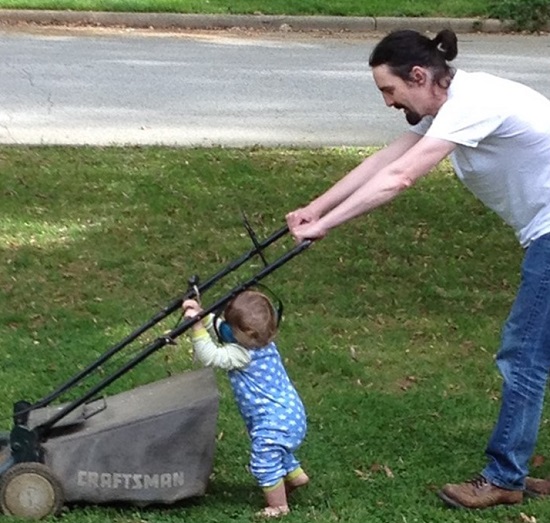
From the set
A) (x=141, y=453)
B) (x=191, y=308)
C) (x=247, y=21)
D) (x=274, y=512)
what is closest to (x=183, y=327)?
(x=191, y=308)

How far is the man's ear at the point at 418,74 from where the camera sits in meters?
3.80

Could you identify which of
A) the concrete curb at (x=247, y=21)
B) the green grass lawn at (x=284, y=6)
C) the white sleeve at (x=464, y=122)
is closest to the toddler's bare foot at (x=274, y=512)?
the white sleeve at (x=464, y=122)

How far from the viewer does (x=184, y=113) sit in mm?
9789

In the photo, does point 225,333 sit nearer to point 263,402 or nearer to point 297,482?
point 263,402

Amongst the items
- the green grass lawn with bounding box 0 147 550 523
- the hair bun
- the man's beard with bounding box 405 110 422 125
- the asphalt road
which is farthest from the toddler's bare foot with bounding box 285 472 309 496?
the asphalt road

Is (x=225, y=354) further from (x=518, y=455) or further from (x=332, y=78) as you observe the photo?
(x=332, y=78)

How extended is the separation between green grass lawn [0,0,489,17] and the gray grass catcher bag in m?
12.7

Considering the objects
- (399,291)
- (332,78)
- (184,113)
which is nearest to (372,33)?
(332,78)

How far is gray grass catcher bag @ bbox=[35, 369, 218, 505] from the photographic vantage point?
401cm

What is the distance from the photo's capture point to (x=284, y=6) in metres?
16.8

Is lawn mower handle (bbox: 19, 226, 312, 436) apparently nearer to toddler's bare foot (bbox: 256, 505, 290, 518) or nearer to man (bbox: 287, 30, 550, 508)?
man (bbox: 287, 30, 550, 508)

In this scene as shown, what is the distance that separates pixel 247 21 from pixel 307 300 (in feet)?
34.2

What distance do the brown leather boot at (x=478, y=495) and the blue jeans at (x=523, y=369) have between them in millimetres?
24

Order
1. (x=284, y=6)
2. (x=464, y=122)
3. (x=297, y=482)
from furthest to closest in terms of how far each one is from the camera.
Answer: (x=284, y=6)
(x=297, y=482)
(x=464, y=122)
